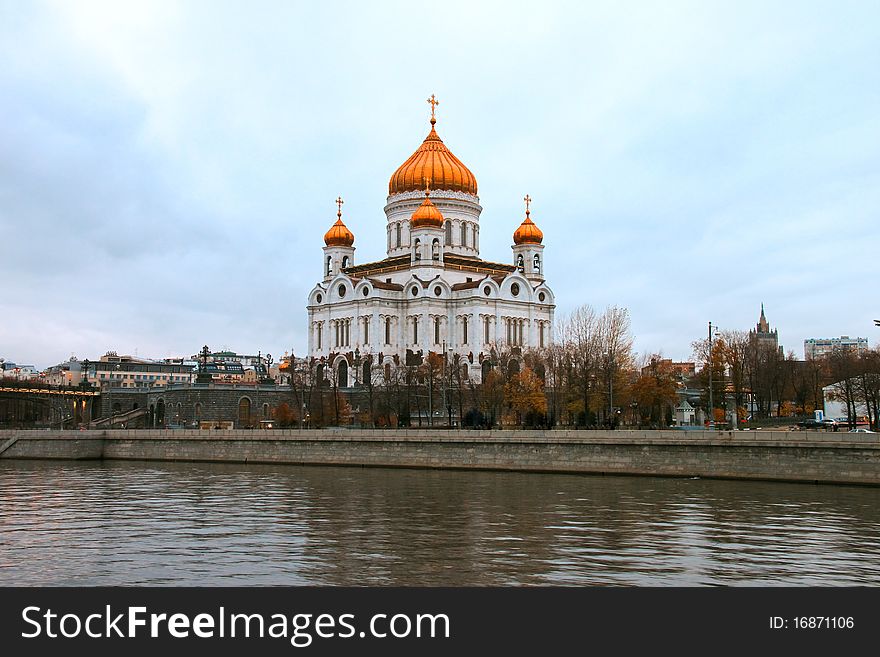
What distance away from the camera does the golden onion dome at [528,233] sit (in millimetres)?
82438

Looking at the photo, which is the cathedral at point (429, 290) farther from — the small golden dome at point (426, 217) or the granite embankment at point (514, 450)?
the granite embankment at point (514, 450)

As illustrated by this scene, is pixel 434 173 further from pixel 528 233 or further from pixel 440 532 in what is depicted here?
pixel 440 532

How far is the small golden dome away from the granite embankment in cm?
3002

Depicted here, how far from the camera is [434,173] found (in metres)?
80.8

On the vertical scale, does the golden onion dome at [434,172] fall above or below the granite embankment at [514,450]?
above

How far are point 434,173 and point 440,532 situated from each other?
2347 inches

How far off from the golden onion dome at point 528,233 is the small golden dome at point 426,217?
8.36m

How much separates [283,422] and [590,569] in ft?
157

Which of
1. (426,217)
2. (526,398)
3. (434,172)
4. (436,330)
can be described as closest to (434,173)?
(434,172)

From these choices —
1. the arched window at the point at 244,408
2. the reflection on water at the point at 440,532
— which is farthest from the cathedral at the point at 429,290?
the reflection on water at the point at 440,532

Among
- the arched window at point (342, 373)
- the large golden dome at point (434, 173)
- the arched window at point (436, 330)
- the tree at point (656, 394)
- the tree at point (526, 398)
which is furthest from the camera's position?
the large golden dome at point (434, 173)
